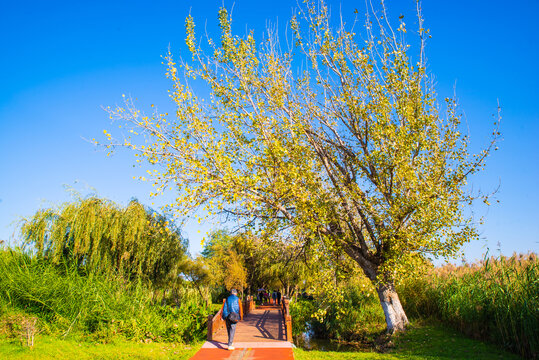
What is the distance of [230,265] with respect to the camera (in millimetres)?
33812

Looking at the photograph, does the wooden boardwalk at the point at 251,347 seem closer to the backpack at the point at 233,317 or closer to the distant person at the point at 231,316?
the distant person at the point at 231,316

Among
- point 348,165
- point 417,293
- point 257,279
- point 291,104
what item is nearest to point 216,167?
point 291,104

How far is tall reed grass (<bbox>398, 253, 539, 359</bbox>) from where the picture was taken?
26.2 ft

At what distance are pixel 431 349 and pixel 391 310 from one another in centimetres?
270

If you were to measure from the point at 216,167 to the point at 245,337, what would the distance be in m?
6.57

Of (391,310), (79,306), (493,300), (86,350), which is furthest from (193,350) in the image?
(493,300)

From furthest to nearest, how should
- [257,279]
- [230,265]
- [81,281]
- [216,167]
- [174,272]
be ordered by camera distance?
[257,279], [230,265], [174,272], [81,281], [216,167]

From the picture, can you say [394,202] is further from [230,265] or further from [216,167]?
[230,265]

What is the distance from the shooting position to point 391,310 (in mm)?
12547

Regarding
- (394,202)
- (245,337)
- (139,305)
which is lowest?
(245,337)

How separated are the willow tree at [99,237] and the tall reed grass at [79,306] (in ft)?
4.28

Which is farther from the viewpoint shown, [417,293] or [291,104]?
[417,293]

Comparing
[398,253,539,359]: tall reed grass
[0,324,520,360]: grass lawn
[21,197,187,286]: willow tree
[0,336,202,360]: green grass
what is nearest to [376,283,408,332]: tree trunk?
[0,324,520,360]: grass lawn

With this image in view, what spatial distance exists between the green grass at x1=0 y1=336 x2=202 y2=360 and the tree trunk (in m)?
7.26
